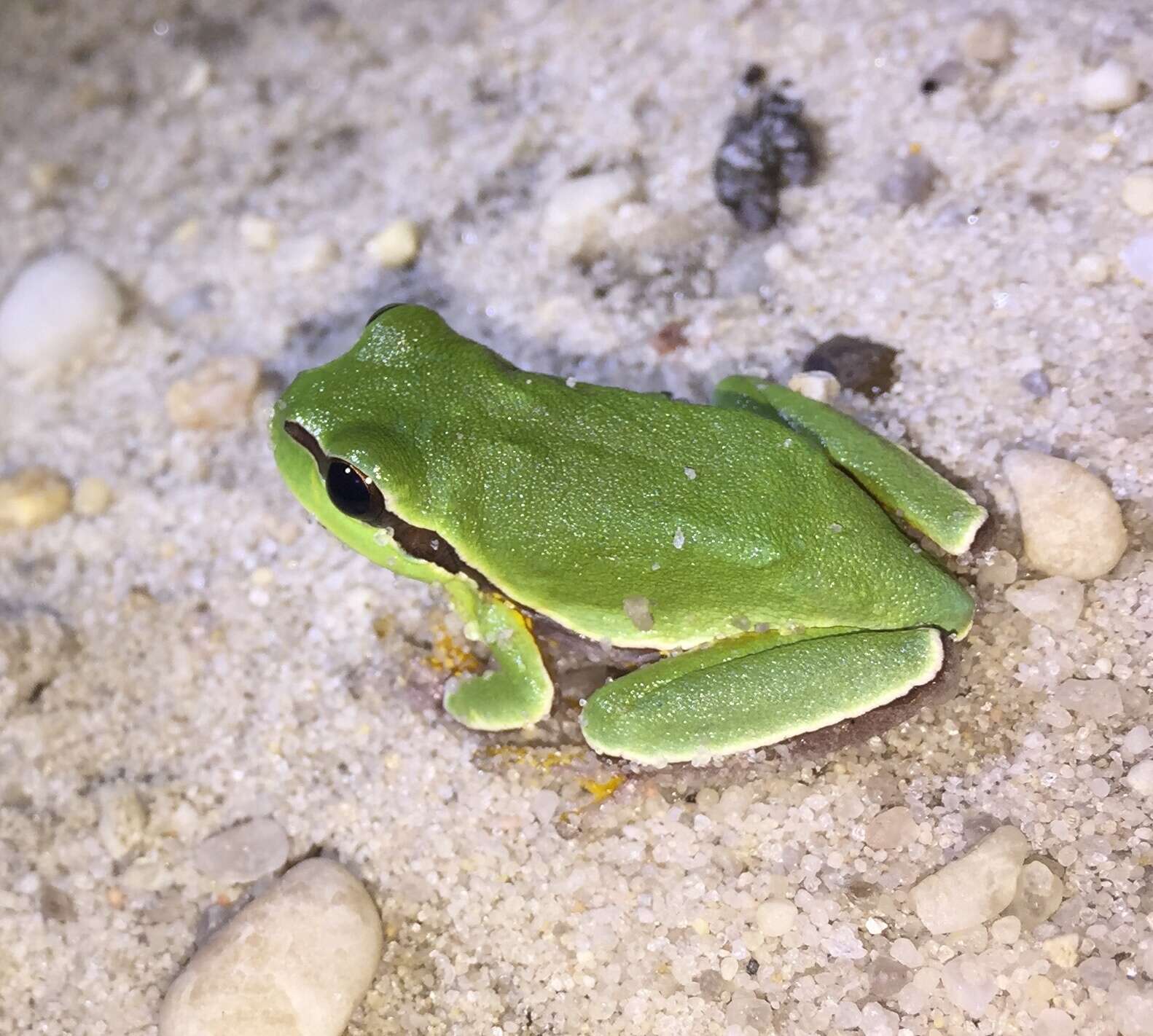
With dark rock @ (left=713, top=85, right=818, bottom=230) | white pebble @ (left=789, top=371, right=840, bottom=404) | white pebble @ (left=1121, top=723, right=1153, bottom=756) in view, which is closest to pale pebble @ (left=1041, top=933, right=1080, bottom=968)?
white pebble @ (left=1121, top=723, right=1153, bottom=756)

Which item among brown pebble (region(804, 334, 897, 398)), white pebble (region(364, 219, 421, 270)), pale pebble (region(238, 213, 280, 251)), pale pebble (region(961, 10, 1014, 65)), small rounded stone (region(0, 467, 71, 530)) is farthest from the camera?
pale pebble (region(238, 213, 280, 251))

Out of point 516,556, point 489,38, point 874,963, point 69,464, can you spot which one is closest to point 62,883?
point 69,464

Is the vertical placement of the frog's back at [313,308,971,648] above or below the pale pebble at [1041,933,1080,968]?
above

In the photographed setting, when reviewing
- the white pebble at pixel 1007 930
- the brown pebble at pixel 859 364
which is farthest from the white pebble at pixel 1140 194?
the white pebble at pixel 1007 930

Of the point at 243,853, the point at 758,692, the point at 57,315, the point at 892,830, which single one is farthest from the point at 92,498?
the point at 892,830

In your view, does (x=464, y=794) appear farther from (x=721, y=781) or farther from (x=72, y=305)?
(x=72, y=305)

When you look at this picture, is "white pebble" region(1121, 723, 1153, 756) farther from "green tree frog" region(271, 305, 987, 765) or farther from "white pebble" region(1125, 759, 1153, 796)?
"green tree frog" region(271, 305, 987, 765)

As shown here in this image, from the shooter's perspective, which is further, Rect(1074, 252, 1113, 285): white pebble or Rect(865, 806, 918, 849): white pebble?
Rect(1074, 252, 1113, 285): white pebble
